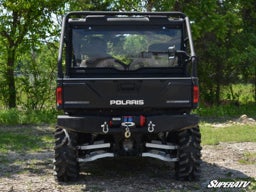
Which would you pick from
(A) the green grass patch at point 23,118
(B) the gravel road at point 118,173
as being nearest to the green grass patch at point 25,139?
(B) the gravel road at point 118,173

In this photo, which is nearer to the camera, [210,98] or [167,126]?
[167,126]

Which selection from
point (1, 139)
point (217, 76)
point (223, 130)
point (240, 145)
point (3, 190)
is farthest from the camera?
point (217, 76)

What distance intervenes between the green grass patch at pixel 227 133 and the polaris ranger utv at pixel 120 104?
351 cm

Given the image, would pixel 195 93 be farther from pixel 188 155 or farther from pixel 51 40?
pixel 51 40

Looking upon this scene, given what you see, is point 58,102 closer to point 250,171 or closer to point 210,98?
point 250,171

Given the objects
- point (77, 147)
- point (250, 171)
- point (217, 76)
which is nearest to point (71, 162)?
point (77, 147)

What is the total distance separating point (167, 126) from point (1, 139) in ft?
18.2

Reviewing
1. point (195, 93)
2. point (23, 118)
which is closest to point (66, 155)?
point (195, 93)

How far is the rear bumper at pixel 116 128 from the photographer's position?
658cm

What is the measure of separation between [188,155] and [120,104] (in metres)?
1.16

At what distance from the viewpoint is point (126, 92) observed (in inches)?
263

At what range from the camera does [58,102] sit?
262 inches

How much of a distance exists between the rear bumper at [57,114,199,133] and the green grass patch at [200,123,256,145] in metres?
3.81

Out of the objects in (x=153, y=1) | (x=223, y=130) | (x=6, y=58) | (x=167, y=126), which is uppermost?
(x=153, y=1)
